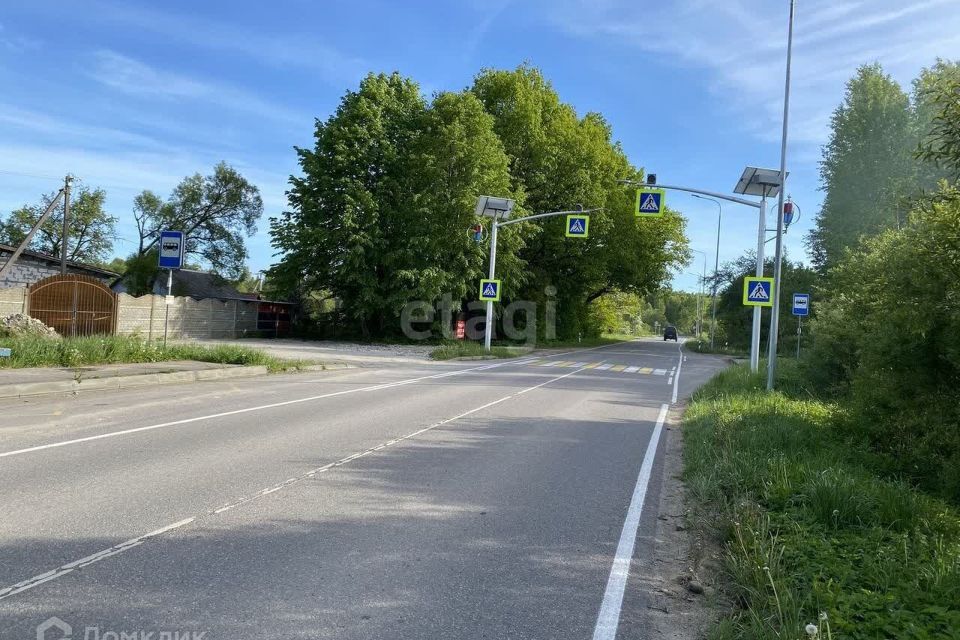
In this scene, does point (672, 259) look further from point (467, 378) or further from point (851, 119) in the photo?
point (467, 378)

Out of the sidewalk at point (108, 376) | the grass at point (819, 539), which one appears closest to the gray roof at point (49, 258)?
the sidewalk at point (108, 376)

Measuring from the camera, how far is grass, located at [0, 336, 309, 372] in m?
13.9

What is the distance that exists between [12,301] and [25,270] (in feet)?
36.7

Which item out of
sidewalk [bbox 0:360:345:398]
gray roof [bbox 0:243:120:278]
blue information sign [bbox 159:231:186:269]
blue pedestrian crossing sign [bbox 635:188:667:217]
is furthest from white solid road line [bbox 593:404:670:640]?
gray roof [bbox 0:243:120:278]

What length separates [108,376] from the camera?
12.9 metres

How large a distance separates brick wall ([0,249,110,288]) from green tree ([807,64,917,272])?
4483cm

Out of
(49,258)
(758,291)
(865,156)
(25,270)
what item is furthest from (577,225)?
(865,156)

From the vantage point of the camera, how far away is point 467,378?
61.6 ft

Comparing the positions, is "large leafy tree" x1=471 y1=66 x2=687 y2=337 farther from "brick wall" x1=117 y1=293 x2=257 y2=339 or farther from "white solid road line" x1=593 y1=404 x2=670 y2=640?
"white solid road line" x1=593 y1=404 x2=670 y2=640

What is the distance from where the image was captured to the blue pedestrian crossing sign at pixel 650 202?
66.8ft

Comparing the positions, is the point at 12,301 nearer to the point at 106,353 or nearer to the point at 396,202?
the point at 106,353

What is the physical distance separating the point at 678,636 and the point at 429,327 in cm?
3488

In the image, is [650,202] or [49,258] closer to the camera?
[650,202]

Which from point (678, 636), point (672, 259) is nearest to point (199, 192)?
point (672, 259)
